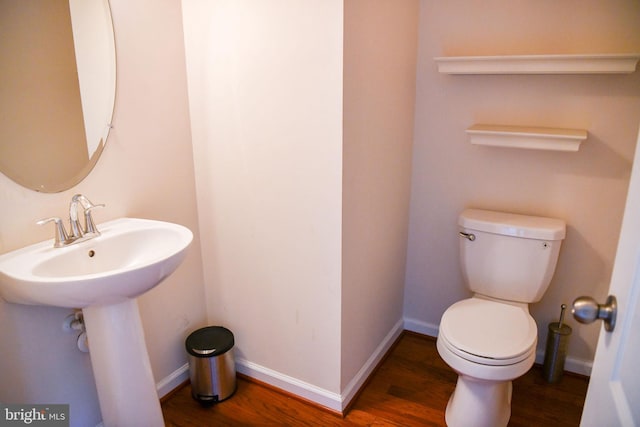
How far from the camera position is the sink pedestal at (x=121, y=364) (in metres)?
1.43

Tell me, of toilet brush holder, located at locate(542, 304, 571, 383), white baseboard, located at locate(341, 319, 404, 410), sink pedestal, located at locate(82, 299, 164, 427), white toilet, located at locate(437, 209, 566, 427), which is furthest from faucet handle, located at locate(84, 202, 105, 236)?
toilet brush holder, located at locate(542, 304, 571, 383)

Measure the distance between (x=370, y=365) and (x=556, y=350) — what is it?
88 cm

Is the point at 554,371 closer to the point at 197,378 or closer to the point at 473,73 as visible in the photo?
the point at 473,73

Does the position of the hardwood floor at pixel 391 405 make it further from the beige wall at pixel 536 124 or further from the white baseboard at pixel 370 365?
the beige wall at pixel 536 124

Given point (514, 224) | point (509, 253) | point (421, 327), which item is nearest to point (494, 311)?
point (509, 253)

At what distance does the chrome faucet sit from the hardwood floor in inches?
36.4

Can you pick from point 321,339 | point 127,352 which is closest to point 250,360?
point 321,339

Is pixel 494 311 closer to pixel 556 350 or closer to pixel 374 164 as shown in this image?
pixel 556 350

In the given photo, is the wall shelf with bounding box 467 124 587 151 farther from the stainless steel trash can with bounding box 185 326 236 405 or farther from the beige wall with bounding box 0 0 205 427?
the stainless steel trash can with bounding box 185 326 236 405

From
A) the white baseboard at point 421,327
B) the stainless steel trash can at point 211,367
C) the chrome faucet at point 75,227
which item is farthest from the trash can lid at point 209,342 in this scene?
the white baseboard at point 421,327

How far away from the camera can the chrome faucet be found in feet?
4.72

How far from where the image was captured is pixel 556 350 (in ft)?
6.85

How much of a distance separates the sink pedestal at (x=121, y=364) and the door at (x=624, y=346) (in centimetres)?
129

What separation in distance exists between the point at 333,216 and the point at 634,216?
3.43ft
